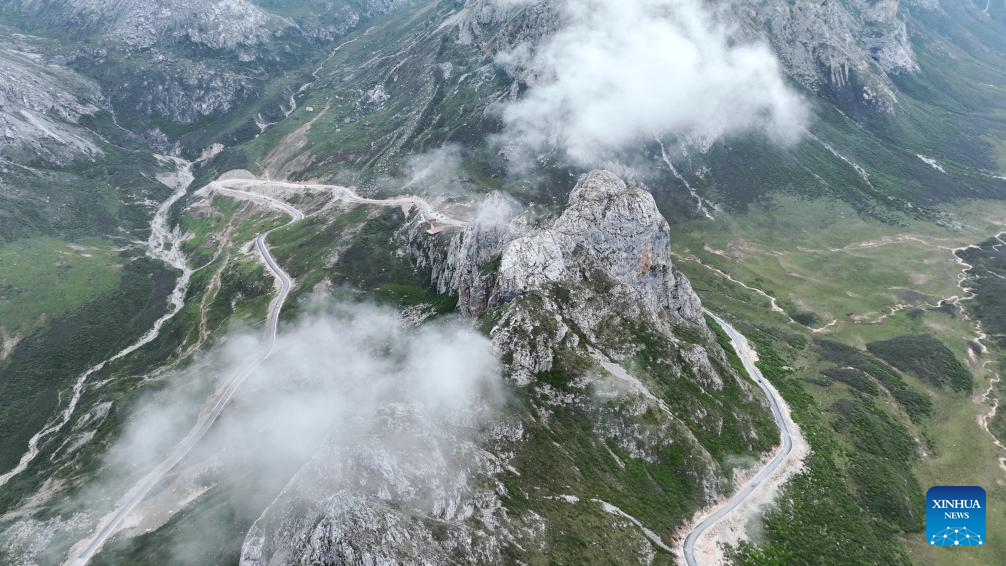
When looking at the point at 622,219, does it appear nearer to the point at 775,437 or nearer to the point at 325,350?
the point at 775,437

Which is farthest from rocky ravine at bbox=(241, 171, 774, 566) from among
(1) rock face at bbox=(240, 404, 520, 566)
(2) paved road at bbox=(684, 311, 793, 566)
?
(2) paved road at bbox=(684, 311, 793, 566)

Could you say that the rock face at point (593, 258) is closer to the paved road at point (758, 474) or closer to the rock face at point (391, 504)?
the paved road at point (758, 474)

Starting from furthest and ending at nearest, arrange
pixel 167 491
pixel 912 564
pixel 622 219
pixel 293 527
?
pixel 622 219 → pixel 167 491 → pixel 912 564 → pixel 293 527

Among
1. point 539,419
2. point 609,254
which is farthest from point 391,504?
point 609,254

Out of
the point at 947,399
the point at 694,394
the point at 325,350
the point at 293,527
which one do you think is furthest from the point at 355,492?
the point at 947,399

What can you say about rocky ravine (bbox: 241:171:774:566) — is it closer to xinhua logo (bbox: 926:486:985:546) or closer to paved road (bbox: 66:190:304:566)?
xinhua logo (bbox: 926:486:985:546)

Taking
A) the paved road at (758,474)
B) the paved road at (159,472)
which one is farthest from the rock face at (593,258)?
the paved road at (159,472)
